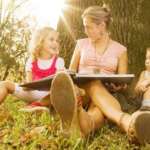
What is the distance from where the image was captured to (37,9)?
352 inches

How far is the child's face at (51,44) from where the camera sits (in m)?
6.04

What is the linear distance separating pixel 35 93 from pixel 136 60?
126 cm

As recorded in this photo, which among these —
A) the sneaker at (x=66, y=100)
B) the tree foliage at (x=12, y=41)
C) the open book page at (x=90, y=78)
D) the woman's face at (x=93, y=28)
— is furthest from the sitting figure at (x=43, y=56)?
the tree foliage at (x=12, y=41)

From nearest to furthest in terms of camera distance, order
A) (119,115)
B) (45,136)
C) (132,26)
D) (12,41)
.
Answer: (119,115) < (45,136) < (132,26) < (12,41)

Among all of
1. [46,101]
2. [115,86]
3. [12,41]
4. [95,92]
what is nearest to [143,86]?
[115,86]

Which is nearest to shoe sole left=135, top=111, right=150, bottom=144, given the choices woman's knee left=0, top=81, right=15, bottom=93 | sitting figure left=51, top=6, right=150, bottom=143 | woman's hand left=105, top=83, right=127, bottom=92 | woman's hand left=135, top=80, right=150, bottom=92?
sitting figure left=51, top=6, right=150, bottom=143

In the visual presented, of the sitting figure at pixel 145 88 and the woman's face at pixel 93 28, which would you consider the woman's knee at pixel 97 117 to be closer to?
the sitting figure at pixel 145 88

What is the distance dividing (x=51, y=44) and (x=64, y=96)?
5.13 ft

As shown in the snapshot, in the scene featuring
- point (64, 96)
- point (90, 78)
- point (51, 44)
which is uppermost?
point (51, 44)

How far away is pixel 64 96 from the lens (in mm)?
4590

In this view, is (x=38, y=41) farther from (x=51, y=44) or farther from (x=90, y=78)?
(x=90, y=78)

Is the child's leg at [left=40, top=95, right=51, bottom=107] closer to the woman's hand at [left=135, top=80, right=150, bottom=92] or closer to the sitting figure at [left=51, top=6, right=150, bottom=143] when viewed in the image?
the sitting figure at [left=51, top=6, right=150, bottom=143]

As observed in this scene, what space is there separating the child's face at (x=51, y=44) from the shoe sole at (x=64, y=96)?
1420mm

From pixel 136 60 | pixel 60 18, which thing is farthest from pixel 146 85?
pixel 60 18
